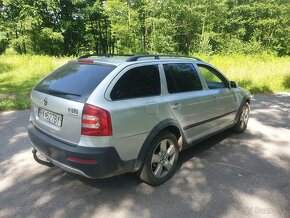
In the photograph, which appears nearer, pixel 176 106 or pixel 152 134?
pixel 152 134

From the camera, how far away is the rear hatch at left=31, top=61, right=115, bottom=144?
3.09m

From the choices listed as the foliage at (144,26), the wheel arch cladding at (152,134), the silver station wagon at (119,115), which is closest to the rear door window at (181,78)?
the silver station wagon at (119,115)

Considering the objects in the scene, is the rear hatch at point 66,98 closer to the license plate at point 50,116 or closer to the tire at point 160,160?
the license plate at point 50,116

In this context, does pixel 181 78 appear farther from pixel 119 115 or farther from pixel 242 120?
pixel 242 120

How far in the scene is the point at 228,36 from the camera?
38.1 meters

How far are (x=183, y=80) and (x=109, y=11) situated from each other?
26.4m

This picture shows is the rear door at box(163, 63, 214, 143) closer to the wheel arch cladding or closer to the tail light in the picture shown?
the wheel arch cladding

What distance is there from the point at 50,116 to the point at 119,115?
931mm

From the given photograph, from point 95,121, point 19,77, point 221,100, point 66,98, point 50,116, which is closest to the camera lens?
point 95,121

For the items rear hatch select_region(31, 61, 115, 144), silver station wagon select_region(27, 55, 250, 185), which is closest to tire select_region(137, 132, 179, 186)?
silver station wagon select_region(27, 55, 250, 185)

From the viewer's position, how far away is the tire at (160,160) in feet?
11.7

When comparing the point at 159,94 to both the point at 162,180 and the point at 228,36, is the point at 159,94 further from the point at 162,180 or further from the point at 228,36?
the point at 228,36

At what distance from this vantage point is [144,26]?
97.7 feet

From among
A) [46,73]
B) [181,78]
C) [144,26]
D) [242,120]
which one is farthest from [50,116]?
Result: [144,26]
